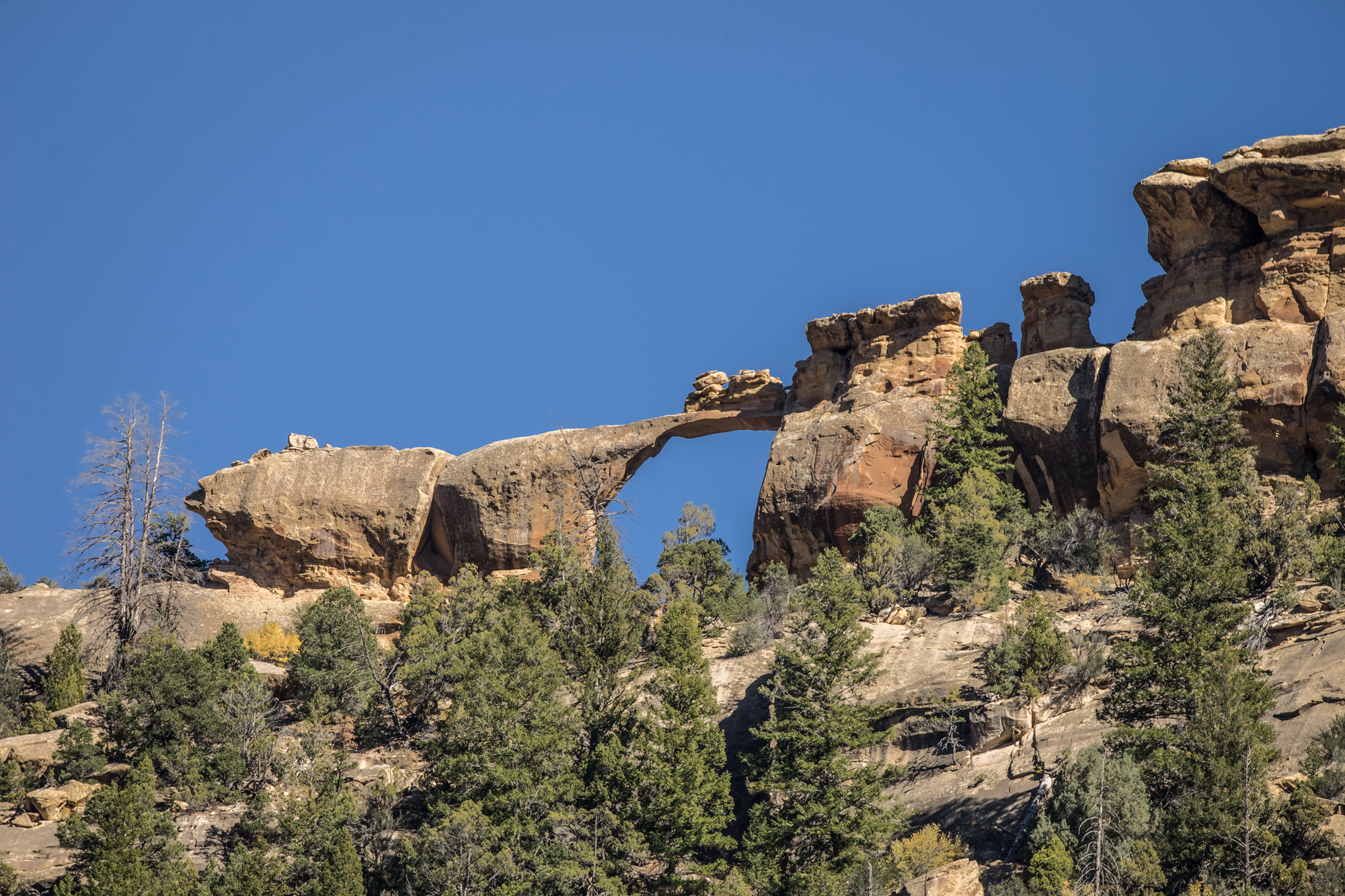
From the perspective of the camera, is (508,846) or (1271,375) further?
(1271,375)

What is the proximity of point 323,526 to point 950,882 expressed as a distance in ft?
124

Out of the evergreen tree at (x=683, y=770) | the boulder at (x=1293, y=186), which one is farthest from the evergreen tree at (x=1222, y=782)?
the boulder at (x=1293, y=186)

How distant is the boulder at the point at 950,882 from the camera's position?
3694cm

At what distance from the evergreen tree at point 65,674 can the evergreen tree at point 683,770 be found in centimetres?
2315

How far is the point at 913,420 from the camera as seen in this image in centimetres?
6091

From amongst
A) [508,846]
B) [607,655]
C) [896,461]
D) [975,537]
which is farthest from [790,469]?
[508,846]

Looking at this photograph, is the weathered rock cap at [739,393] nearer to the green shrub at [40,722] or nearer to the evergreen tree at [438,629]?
the evergreen tree at [438,629]

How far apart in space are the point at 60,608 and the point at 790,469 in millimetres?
31555

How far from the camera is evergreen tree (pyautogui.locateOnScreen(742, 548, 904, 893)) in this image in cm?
3931

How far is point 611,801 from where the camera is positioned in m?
42.2

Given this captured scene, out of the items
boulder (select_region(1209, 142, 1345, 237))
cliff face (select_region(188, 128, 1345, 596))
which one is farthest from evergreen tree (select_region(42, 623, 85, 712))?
boulder (select_region(1209, 142, 1345, 237))

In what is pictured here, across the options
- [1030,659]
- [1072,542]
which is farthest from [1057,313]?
[1030,659]

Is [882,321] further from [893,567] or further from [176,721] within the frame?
[176,721]

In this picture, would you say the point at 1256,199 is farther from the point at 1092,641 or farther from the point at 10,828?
the point at 10,828
